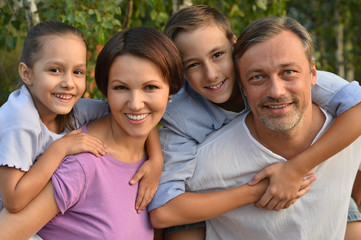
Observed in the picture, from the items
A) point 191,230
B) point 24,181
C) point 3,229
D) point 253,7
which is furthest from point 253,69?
point 253,7

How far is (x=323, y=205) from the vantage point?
2520mm

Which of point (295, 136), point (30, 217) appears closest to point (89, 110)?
point (30, 217)

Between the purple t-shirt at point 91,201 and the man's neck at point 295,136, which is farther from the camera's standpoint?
the man's neck at point 295,136

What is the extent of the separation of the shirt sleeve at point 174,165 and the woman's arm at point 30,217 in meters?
0.53

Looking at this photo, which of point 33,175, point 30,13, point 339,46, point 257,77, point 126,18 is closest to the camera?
point 33,175

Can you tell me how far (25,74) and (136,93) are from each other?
0.57 meters

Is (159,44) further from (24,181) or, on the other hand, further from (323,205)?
(323,205)

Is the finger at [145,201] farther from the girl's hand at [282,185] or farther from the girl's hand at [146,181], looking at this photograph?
the girl's hand at [282,185]

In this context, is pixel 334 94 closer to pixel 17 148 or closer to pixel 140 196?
pixel 140 196

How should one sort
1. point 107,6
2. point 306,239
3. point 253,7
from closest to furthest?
point 306,239 → point 107,6 → point 253,7

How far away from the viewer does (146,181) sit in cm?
233

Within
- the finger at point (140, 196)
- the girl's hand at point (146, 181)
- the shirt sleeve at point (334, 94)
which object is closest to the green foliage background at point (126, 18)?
the shirt sleeve at point (334, 94)

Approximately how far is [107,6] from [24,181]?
5.66ft

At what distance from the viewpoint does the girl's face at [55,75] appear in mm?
2207
